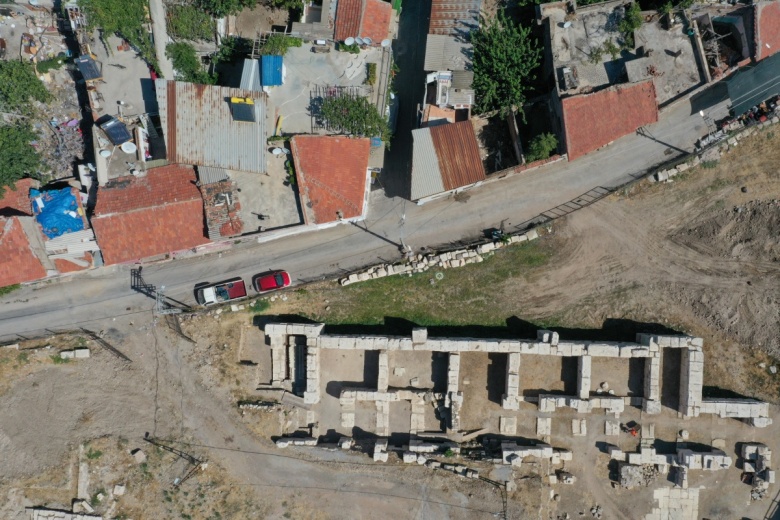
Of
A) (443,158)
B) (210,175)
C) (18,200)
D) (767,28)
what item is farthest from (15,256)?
(767,28)

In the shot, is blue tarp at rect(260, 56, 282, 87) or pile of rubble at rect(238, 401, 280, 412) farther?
pile of rubble at rect(238, 401, 280, 412)

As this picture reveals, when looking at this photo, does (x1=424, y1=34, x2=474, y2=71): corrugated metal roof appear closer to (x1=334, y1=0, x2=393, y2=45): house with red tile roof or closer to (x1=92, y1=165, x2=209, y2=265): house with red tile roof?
(x1=334, y1=0, x2=393, y2=45): house with red tile roof

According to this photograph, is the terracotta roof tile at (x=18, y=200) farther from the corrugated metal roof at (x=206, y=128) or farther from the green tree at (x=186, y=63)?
the green tree at (x=186, y=63)

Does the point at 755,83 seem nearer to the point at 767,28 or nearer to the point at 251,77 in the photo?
the point at 767,28

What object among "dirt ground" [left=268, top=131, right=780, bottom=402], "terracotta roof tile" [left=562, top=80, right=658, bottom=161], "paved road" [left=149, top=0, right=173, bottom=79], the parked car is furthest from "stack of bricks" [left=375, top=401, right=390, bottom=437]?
"paved road" [left=149, top=0, right=173, bottom=79]

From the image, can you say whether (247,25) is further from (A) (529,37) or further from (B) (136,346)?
(B) (136,346)

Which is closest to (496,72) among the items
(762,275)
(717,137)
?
(717,137)

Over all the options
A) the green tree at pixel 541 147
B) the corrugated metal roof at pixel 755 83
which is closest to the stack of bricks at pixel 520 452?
the green tree at pixel 541 147
